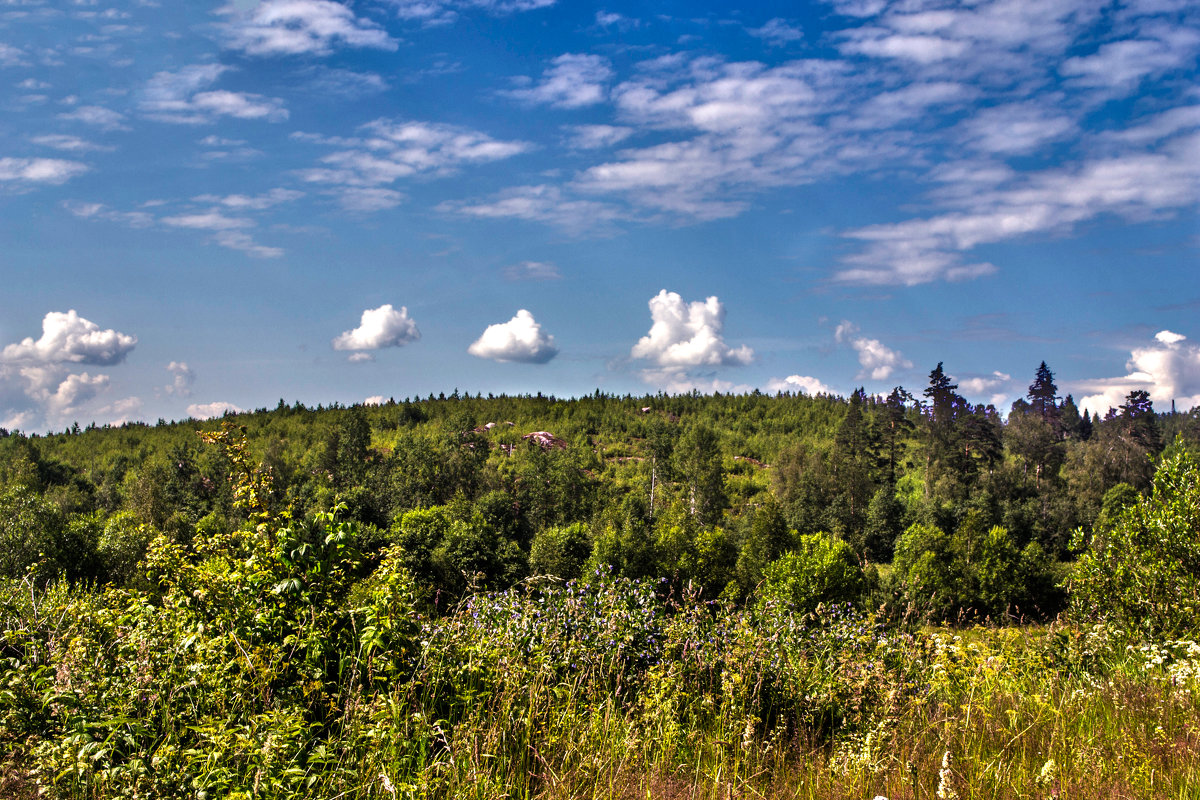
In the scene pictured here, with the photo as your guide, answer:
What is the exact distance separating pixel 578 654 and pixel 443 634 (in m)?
1.52

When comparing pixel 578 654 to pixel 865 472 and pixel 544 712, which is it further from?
pixel 865 472

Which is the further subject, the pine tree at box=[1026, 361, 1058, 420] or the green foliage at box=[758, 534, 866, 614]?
the pine tree at box=[1026, 361, 1058, 420]

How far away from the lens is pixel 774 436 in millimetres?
124562

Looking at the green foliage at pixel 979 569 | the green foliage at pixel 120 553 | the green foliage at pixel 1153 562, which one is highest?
the green foliage at pixel 1153 562

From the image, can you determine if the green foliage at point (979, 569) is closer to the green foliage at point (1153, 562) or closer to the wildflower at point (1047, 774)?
the green foliage at point (1153, 562)

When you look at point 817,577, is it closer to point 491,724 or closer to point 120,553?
point 491,724

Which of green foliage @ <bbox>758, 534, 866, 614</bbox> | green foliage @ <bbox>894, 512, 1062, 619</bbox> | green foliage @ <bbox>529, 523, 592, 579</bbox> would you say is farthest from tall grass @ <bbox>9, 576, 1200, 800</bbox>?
green foliage @ <bbox>894, 512, 1062, 619</bbox>

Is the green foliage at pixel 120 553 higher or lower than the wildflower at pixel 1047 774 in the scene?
lower

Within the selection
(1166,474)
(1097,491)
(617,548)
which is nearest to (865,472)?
(1097,491)

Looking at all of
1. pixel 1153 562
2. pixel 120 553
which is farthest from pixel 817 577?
pixel 120 553

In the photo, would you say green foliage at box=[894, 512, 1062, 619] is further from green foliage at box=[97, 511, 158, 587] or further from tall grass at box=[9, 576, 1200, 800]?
green foliage at box=[97, 511, 158, 587]

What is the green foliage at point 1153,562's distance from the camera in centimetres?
1224

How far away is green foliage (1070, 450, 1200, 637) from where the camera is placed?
40.2ft

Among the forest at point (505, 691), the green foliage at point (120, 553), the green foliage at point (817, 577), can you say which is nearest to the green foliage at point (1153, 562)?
the forest at point (505, 691)
